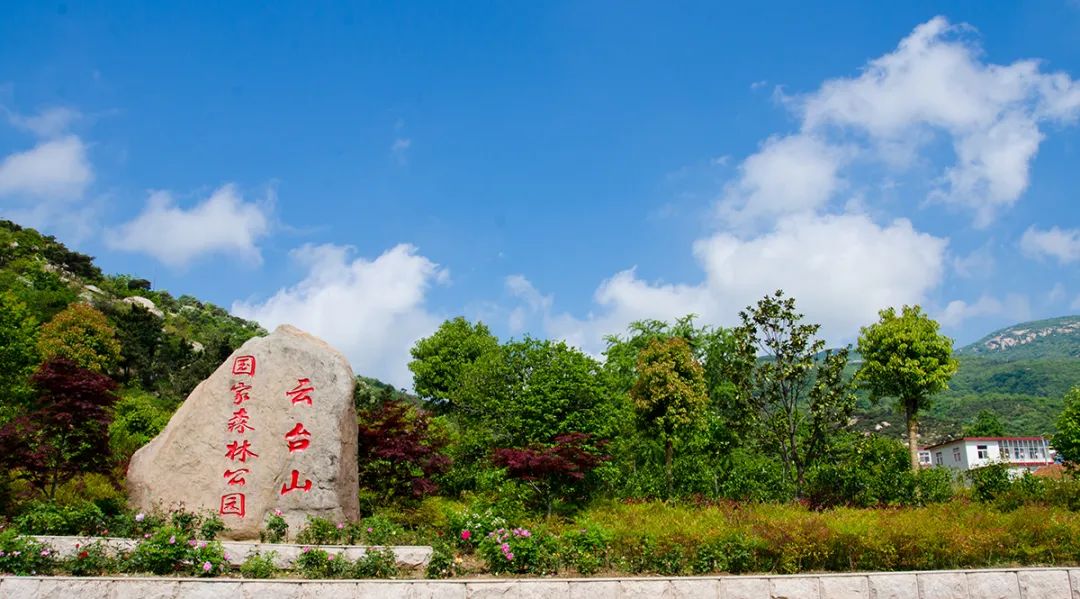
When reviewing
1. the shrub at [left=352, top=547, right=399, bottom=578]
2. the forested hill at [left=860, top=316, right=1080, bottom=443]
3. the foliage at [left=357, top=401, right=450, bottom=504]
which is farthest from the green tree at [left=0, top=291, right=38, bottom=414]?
the forested hill at [left=860, top=316, right=1080, bottom=443]

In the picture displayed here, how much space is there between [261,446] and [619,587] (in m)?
6.25

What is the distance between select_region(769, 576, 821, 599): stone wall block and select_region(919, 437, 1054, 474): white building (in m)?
31.5

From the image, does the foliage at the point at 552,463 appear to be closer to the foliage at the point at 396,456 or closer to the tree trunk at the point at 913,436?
the foliage at the point at 396,456

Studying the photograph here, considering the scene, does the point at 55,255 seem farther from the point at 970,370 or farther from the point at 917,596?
the point at 970,370

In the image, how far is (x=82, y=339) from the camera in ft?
93.1

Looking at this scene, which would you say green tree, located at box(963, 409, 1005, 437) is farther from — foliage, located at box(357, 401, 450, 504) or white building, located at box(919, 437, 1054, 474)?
foliage, located at box(357, 401, 450, 504)

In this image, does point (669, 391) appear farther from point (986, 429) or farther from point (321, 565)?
point (986, 429)

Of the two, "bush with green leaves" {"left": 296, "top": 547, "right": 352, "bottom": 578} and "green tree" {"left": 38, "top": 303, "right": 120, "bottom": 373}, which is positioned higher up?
"green tree" {"left": 38, "top": 303, "right": 120, "bottom": 373}

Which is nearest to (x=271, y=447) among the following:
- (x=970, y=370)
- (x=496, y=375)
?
(x=496, y=375)

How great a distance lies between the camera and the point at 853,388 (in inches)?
746

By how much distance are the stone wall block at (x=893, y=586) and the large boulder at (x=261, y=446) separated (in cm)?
753

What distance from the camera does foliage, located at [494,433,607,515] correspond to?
1435cm

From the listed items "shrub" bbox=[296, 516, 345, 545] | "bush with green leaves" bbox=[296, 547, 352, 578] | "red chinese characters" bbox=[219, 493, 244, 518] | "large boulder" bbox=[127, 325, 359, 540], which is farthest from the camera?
"large boulder" bbox=[127, 325, 359, 540]

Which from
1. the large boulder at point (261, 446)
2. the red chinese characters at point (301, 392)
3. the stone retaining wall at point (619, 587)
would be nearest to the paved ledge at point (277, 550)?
the stone retaining wall at point (619, 587)
